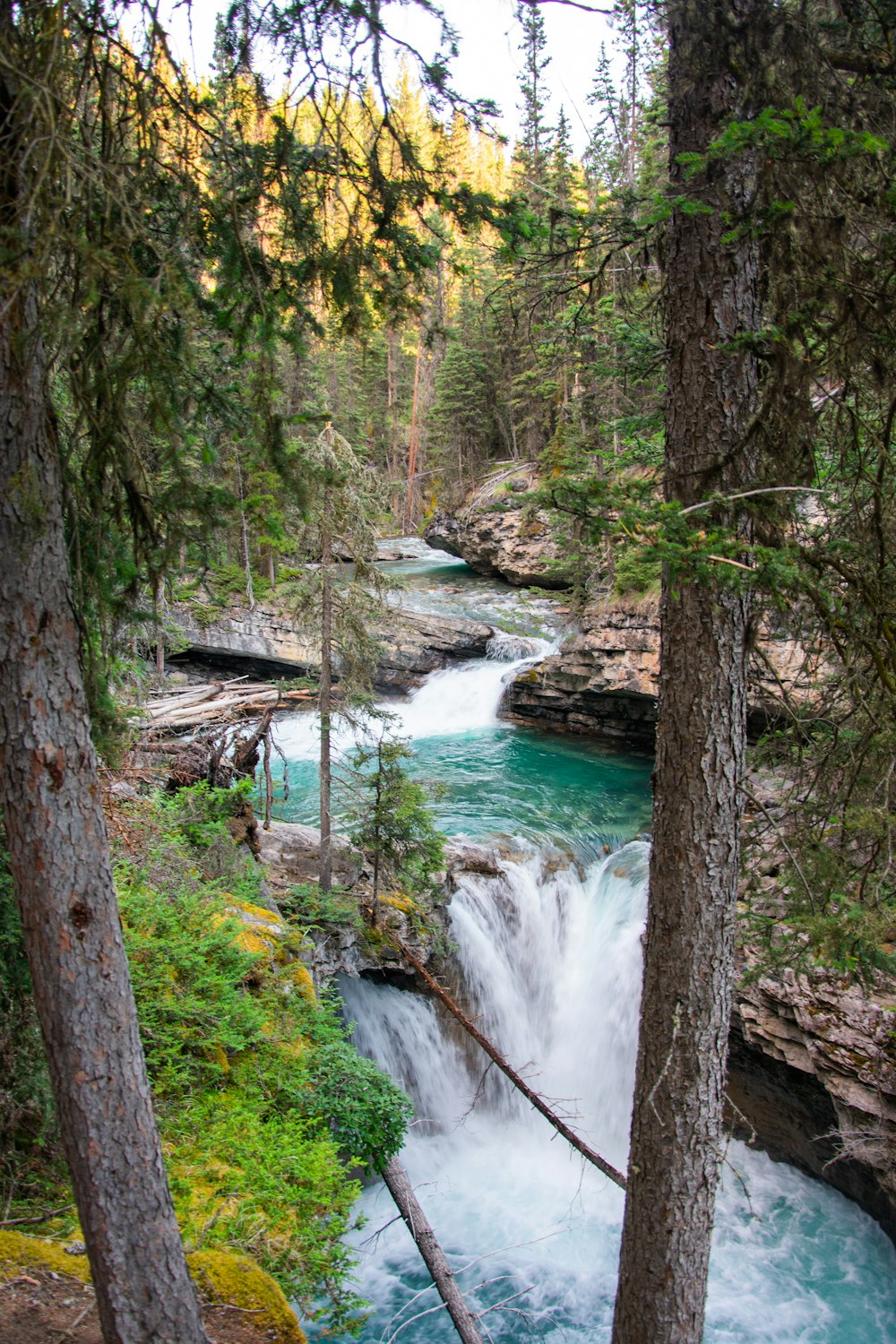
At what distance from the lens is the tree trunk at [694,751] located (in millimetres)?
3826

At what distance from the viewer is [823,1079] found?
9.29 m

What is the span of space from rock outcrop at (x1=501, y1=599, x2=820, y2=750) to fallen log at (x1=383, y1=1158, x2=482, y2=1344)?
1092cm

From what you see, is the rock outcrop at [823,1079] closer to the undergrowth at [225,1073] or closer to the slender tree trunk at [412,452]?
the undergrowth at [225,1073]

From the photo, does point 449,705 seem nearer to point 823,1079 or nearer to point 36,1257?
point 823,1079

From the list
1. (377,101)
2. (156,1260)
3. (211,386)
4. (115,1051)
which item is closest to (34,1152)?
(156,1260)

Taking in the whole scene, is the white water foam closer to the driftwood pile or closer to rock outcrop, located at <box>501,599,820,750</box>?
rock outcrop, located at <box>501,599,820,750</box>

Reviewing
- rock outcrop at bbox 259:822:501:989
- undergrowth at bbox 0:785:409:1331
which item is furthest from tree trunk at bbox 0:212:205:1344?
rock outcrop at bbox 259:822:501:989

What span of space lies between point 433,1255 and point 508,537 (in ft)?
78.6

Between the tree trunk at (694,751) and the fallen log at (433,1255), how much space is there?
7.84 ft

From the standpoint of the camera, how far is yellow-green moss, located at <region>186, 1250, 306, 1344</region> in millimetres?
4703

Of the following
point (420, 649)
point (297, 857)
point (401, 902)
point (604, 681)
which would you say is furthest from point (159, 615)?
point (420, 649)

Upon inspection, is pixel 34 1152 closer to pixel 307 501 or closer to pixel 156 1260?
pixel 156 1260

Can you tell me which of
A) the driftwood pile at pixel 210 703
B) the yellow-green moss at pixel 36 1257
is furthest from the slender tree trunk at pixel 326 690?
the yellow-green moss at pixel 36 1257

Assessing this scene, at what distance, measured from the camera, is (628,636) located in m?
18.3
